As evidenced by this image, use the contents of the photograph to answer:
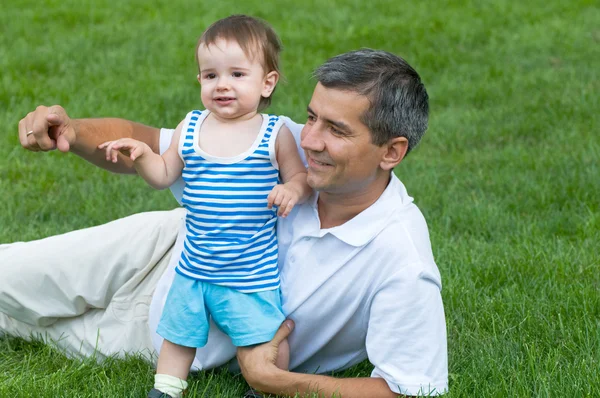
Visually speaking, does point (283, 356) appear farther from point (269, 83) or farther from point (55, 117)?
point (55, 117)

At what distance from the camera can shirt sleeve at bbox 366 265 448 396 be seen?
292 centimetres

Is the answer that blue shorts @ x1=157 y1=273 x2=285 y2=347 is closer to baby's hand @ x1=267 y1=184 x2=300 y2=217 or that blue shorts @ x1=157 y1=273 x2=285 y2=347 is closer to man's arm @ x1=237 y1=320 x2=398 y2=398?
man's arm @ x1=237 y1=320 x2=398 y2=398

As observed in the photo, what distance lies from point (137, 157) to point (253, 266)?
51 cm

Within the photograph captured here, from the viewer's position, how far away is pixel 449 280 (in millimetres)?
4328

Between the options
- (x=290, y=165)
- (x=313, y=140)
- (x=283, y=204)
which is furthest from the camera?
(x=290, y=165)

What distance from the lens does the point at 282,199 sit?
9.50 feet

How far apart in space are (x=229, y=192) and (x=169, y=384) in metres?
0.68

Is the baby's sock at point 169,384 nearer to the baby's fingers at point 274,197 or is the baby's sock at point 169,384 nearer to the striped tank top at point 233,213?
the striped tank top at point 233,213

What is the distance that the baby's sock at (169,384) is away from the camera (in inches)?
124

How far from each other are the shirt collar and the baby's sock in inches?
27.1

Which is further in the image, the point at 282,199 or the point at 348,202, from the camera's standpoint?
the point at 348,202

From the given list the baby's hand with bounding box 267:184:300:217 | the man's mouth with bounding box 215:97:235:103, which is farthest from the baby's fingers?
the man's mouth with bounding box 215:97:235:103

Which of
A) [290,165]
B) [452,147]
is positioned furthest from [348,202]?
[452,147]

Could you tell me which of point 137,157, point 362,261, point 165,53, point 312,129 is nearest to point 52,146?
point 137,157
